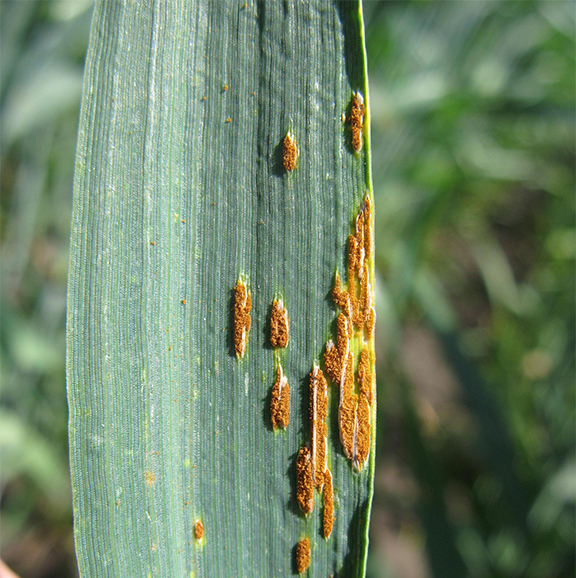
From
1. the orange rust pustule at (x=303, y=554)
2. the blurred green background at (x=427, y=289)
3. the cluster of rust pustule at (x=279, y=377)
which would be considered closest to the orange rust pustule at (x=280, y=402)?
the cluster of rust pustule at (x=279, y=377)

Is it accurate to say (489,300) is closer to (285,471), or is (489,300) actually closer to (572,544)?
(572,544)

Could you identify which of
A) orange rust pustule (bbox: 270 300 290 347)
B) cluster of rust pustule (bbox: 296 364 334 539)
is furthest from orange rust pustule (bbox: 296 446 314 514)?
orange rust pustule (bbox: 270 300 290 347)

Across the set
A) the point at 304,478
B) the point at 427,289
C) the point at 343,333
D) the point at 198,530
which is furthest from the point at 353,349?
the point at 427,289

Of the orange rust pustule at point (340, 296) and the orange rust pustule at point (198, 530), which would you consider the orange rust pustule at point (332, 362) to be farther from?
the orange rust pustule at point (198, 530)

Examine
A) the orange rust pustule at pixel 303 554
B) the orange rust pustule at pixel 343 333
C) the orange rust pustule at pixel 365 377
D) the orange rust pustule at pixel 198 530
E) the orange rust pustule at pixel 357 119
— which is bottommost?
the orange rust pustule at pixel 303 554

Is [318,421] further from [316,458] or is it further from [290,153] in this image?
[290,153]

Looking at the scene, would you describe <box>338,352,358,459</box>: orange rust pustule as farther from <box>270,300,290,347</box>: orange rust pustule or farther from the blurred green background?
the blurred green background

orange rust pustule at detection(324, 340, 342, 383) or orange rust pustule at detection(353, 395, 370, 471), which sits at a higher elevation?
orange rust pustule at detection(324, 340, 342, 383)
